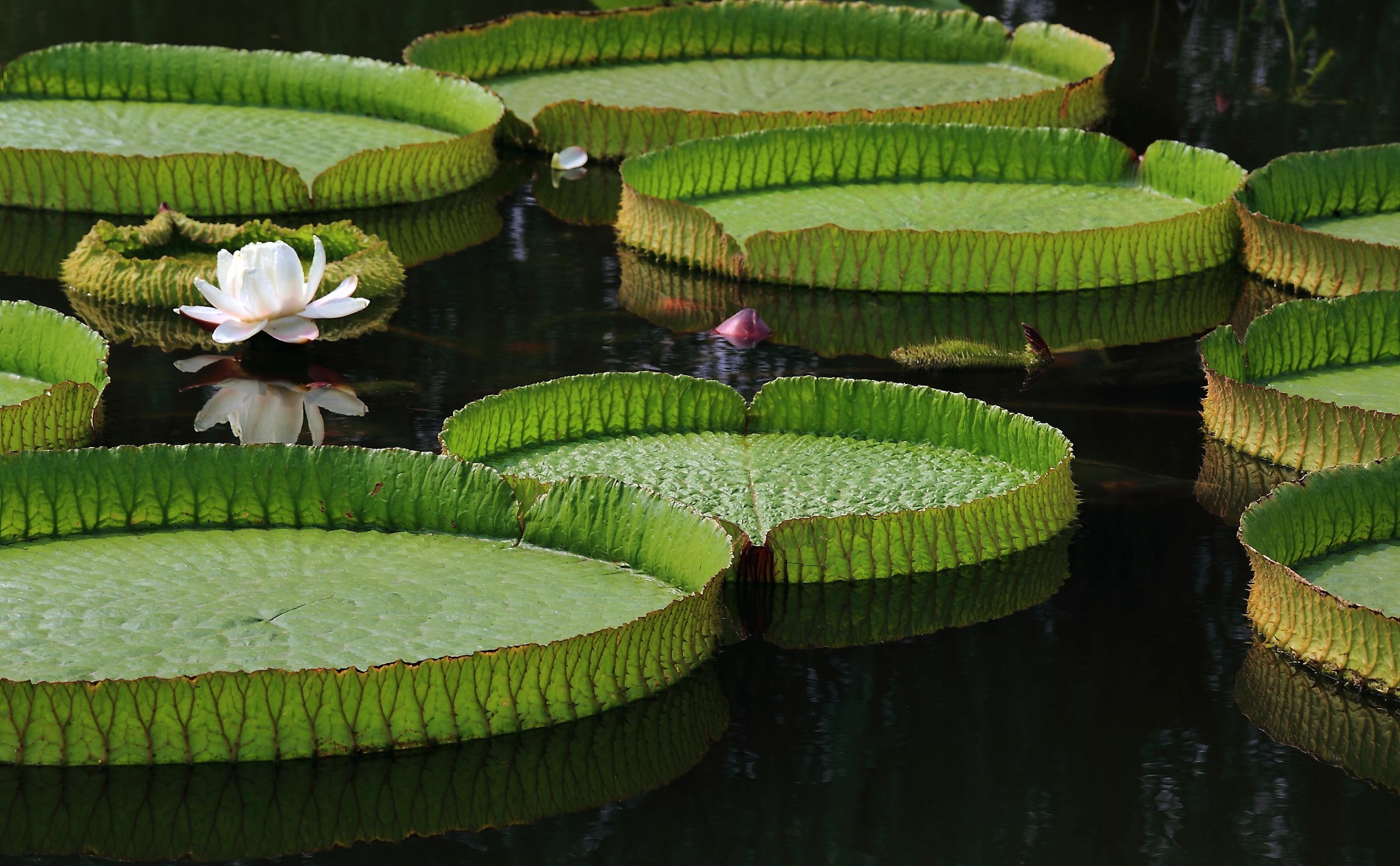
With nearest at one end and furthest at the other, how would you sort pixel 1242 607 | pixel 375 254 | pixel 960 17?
1. pixel 1242 607
2. pixel 375 254
3. pixel 960 17

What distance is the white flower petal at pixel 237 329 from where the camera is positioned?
184 inches

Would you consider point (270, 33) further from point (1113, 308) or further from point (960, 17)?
point (1113, 308)

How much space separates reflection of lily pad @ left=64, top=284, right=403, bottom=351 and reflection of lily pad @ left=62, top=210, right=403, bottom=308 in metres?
0.03

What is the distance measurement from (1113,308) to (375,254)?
2177mm

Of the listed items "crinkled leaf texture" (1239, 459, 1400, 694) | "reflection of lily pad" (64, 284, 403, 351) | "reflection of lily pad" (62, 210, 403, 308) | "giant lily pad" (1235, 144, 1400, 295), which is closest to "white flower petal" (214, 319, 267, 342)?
"reflection of lily pad" (64, 284, 403, 351)

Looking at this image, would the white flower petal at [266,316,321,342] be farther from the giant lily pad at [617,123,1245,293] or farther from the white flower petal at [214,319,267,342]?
the giant lily pad at [617,123,1245,293]

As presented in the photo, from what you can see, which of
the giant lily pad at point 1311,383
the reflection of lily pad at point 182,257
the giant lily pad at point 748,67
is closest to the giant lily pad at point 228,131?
the giant lily pad at point 748,67

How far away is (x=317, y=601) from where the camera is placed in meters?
3.16

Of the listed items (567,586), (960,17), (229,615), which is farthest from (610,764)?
(960,17)

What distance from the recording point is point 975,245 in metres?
5.44

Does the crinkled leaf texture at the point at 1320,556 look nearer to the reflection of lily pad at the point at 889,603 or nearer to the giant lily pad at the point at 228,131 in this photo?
the reflection of lily pad at the point at 889,603

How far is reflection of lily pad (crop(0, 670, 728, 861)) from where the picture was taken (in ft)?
8.78

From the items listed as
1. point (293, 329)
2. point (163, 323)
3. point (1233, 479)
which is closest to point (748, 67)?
point (163, 323)

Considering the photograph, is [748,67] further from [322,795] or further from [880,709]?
[322,795]
